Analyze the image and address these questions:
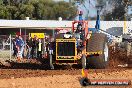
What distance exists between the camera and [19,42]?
86.3 ft

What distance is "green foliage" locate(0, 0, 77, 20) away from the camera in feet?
225

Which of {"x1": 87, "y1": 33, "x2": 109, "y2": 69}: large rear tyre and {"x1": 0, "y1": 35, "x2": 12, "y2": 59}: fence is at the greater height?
A: {"x1": 87, "y1": 33, "x2": 109, "y2": 69}: large rear tyre

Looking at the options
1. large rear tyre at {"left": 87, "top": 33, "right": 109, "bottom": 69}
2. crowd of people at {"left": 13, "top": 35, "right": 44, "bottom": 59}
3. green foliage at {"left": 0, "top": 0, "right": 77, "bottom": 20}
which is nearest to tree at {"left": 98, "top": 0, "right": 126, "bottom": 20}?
green foliage at {"left": 0, "top": 0, "right": 77, "bottom": 20}

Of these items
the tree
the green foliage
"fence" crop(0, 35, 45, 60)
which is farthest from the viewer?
the tree

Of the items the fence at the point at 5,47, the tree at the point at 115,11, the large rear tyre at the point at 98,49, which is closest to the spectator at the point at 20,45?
Result: the fence at the point at 5,47

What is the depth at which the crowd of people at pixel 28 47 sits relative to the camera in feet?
86.1

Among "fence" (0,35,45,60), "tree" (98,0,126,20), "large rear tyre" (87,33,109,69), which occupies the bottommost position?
"fence" (0,35,45,60)

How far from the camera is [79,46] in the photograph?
1758 cm

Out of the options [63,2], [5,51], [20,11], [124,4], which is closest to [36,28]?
[5,51]

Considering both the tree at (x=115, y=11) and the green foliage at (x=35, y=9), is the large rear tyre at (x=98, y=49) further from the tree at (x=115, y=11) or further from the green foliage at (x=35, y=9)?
the tree at (x=115, y=11)

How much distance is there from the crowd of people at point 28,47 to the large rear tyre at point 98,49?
789 centimetres

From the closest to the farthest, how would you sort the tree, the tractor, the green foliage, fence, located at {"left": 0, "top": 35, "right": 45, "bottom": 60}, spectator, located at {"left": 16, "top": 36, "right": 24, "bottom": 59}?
1. the tractor
2. spectator, located at {"left": 16, "top": 36, "right": 24, "bottom": 59}
3. fence, located at {"left": 0, "top": 35, "right": 45, "bottom": 60}
4. the green foliage
5. the tree

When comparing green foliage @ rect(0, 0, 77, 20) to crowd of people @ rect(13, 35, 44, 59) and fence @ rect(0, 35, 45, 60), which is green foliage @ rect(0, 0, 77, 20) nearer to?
fence @ rect(0, 35, 45, 60)

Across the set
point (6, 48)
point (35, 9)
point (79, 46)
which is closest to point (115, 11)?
point (35, 9)
